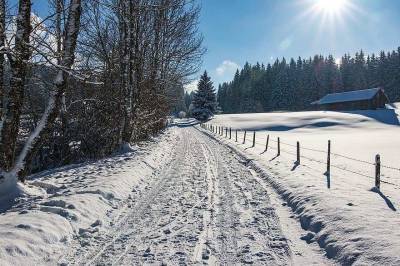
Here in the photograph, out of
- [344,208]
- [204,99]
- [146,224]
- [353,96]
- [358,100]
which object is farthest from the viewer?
[353,96]

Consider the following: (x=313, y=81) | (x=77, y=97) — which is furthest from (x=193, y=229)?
(x=313, y=81)

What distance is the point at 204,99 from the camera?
246 feet

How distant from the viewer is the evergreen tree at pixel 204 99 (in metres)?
74.6

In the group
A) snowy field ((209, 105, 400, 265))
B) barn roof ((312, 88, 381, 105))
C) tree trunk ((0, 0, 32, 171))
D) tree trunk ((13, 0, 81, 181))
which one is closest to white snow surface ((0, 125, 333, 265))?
snowy field ((209, 105, 400, 265))

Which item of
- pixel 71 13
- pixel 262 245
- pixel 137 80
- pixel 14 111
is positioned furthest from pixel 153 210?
pixel 137 80

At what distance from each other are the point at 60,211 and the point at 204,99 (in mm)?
68194

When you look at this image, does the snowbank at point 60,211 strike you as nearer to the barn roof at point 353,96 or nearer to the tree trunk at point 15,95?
the tree trunk at point 15,95

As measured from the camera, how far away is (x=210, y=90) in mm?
74688

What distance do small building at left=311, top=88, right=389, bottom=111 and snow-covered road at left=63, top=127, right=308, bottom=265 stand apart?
74664 millimetres

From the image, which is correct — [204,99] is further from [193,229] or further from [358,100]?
[193,229]

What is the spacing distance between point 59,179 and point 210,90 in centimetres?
6481

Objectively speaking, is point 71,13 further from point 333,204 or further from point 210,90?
point 210,90

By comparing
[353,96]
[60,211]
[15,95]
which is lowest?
[60,211]

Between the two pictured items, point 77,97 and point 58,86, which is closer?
point 58,86
